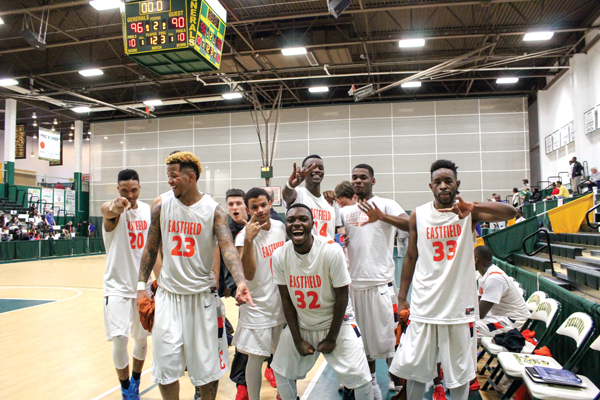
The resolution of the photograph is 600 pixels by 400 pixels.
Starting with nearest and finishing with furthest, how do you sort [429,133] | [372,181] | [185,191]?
[185,191] → [372,181] → [429,133]

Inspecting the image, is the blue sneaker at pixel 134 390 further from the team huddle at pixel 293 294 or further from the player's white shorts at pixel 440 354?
the player's white shorts at pixel 440 354

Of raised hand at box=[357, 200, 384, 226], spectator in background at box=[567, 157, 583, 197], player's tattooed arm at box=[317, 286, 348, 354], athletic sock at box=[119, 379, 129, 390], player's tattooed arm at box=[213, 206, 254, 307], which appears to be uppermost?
spectator in background at box=[567, 157, 583, 197]

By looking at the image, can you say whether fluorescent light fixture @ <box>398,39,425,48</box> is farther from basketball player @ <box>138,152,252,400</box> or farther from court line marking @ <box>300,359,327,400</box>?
basketball player @ <box>138,152,252,400</box>

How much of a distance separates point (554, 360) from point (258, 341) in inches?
92.3

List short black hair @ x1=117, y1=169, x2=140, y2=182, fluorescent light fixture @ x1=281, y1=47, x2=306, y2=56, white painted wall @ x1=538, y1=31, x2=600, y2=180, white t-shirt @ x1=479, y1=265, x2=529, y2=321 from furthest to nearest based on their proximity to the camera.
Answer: white painted wall @ x1=538, y1=31, x2=600, y2=180 < fluorescent light fixture @ x1=281, y1=47, x2=306, y2=56 < white t-shirt @ x1=479, y1=265, x2=529, y2=321 < short black hair @ x1=117, y1=169, x2=140, y2=182

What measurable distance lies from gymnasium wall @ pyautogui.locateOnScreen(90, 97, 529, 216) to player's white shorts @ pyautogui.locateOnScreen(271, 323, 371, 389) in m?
19.8

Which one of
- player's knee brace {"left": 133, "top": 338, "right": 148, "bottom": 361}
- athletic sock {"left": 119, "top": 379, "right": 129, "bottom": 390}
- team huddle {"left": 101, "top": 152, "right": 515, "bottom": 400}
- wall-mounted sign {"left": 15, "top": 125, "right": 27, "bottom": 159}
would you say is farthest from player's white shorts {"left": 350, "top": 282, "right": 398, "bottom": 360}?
wall-mounted sign {"left": 15, "top": 125, "right": 27, "bottom": 159}

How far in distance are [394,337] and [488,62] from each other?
18334mm

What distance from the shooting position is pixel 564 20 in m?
16.0

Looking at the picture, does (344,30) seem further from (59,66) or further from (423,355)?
(423,355)

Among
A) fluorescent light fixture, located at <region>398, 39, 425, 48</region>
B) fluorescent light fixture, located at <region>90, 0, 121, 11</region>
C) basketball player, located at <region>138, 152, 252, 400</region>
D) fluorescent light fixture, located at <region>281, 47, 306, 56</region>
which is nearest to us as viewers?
basketball player, located at <region>138, 152, 252, 400</region>

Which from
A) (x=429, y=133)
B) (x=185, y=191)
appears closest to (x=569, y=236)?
(x=185, y=191)

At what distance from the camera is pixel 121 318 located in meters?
3.69

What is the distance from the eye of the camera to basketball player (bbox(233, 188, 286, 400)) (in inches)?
128
